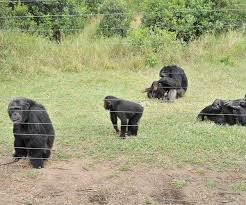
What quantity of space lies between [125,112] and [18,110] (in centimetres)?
206

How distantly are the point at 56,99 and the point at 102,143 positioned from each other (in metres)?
3.58

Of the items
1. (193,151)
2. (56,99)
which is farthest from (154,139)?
(56,99)

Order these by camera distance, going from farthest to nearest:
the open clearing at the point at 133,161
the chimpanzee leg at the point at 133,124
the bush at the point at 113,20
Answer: the bush at the point at 113,20 < the chimpanzee leg at the point at 133,124 < the open clearing at the point at 133,161

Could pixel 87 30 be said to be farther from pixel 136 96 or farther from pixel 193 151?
pixel 193 151

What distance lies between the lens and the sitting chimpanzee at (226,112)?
31.9ft

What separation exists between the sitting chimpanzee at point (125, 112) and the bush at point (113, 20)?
318 inches

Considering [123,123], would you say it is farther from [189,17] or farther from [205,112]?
[189,17]

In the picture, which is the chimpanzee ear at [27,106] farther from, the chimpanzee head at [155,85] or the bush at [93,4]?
the bush at [93,4]

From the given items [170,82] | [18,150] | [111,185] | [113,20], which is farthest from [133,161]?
[113,20]

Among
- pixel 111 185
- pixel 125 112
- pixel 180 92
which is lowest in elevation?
pixel 111 185

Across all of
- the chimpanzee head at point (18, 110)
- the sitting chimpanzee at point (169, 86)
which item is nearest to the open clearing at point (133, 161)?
the sitting chimpanzee at point (169, 86)

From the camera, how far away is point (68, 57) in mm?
15078

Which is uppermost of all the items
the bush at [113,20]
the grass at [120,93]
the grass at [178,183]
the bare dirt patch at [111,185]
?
the bush at [113,20]

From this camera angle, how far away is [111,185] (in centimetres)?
694
